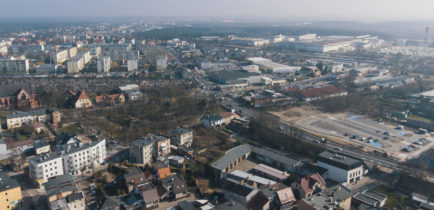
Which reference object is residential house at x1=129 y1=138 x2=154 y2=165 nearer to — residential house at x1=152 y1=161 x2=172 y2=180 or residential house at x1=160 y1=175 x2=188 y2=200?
residential house at x1=152 y1=161 x2=172 y2=180

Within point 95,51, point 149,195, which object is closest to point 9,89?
point 149,195

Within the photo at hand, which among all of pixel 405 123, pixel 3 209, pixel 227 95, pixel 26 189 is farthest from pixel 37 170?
pixel 405 123

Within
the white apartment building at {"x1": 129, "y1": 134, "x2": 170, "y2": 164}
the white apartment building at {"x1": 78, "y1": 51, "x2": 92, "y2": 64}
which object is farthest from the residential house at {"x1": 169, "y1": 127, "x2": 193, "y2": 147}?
the white apartment building at {"x1": 78, "y1": 51, "x2": 92, "y2": 64}

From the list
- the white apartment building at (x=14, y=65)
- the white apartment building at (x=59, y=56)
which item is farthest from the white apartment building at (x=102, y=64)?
the white apartment building at (x=14, y=65)

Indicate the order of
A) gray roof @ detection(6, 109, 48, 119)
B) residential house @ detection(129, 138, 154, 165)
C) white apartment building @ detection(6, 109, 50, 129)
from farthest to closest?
1. gray roof @ detection(6, 109, 48, 119)
2. white apartment building @ detection(6, 109, 50, 129)
3. residential house @ detection(129, 138, 154, 165)

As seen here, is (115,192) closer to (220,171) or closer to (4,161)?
(220,171)

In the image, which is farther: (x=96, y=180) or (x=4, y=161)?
(x=4, y=161)
